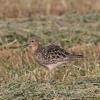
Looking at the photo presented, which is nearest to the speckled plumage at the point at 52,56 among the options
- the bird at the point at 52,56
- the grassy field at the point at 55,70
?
the bird at the point at 52,56

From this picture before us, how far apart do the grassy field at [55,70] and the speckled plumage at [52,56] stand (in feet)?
0.36

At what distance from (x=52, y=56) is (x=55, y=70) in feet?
0.96

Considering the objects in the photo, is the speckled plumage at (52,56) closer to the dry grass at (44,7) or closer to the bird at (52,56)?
the bird at (52,56)

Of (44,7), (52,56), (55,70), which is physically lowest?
(55,70)

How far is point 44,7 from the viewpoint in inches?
626

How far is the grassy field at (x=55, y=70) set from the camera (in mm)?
8156

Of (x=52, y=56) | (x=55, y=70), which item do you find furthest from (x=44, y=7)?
(x=55, y=70)

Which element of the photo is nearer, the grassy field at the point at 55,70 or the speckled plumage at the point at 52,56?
the grassy field at the point at 55,70

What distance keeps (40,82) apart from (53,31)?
184 inches

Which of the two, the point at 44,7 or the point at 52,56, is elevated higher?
the point at 44,7

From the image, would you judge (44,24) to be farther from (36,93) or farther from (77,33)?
→ (36,93)

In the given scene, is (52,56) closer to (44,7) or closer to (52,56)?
(52,56)

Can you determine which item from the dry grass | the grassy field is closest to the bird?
the grassy field

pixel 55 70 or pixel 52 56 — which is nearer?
pixel 55 70
